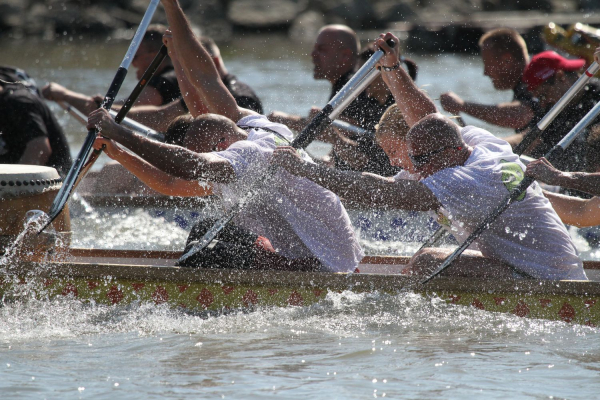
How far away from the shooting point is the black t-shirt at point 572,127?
257 inches

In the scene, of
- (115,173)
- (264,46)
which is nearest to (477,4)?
(264,46)

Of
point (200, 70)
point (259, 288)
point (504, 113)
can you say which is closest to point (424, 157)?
point (259, 288)

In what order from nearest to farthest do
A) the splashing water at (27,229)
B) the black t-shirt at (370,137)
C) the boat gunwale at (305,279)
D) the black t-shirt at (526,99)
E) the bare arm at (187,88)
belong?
the boat gunwale at (305,279), the splashing water at (27,229), the bare arm at (187,88), the black t-shirt at (370,137), the black t-shirt at (526,99)

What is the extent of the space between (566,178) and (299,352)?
148 cm

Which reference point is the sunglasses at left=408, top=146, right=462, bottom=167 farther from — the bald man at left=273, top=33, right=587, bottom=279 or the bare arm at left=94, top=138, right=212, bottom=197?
the bare arm at left=94, top=138, right=212, bottom=197

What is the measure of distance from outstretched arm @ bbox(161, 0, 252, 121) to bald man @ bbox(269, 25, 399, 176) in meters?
1.81

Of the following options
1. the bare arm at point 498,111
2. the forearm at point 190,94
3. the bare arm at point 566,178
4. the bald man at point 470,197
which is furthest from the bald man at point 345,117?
the bare arm at point 566,178

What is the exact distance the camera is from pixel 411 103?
4680mm

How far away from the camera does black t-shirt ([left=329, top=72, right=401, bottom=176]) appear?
686 cm

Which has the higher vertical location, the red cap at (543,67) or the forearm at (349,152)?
the red cap at (543,67)

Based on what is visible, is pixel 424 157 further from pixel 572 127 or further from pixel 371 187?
pixel 572 127

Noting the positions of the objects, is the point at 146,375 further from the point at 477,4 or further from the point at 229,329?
the point at 477,4

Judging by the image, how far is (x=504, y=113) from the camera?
727 cm

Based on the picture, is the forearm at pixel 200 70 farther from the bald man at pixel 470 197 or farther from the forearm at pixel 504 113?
the forearm at pixel 504 113
